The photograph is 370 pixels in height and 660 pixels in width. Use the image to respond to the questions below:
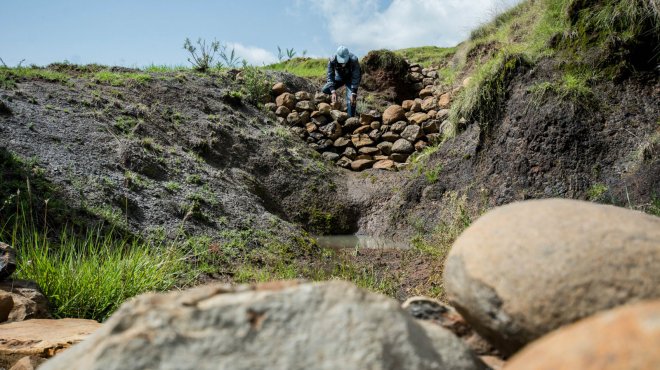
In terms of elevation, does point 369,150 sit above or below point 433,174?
above

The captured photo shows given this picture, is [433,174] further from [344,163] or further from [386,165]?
[344,163]

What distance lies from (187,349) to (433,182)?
9.51 meters

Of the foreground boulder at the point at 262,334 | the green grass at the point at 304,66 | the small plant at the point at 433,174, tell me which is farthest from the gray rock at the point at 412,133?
the foreground boulder at the point at 262,334

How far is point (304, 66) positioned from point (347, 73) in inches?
224

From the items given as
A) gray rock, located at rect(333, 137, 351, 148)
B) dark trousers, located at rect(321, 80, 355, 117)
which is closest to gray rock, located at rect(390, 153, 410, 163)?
gray rock, located at rect(333, 137, 351, 148)

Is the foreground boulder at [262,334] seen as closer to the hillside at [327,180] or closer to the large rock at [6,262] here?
the large rock at [6,262]

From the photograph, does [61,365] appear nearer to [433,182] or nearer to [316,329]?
[316,329]

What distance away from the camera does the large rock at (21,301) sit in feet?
12.4

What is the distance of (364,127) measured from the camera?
14.2 meters

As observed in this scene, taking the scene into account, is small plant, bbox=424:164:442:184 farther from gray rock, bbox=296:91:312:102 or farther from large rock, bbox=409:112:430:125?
gray rock, bbox=296:91:312:102

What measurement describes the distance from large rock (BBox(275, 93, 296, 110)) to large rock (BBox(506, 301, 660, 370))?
13.7m

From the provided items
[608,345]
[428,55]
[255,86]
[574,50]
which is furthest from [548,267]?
[428,55]

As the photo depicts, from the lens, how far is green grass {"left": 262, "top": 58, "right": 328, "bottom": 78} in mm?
18694

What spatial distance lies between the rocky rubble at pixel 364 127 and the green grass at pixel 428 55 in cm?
304
